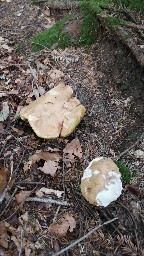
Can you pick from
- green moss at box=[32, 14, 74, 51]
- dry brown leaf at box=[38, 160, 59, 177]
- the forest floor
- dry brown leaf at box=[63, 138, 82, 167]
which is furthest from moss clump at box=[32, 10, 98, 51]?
dry brown leaf at box=[38, 160, 59, 177]


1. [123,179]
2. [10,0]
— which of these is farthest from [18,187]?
[10,0]

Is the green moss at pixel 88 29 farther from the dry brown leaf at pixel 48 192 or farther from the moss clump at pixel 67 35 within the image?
the dry brown leaf at pixel 48 192

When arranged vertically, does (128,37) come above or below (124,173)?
above

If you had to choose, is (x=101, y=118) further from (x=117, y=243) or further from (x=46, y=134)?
(x=117, y=243)

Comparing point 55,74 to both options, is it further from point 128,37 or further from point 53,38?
point 128,37

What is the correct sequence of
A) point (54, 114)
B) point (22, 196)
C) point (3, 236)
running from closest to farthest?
point (3, 236)
point (22, 196)
point (54, 114)

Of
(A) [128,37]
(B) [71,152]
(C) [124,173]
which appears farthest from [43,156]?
(A) [128,37]

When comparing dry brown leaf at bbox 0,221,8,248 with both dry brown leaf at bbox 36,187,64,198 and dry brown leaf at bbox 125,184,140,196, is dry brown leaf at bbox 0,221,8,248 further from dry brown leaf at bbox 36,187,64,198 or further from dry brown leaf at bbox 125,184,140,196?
dry brown leaf at bbox 125,184,140,196

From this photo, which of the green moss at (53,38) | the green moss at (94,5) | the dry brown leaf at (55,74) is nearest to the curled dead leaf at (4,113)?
the dry brown leaf at (55,74)
